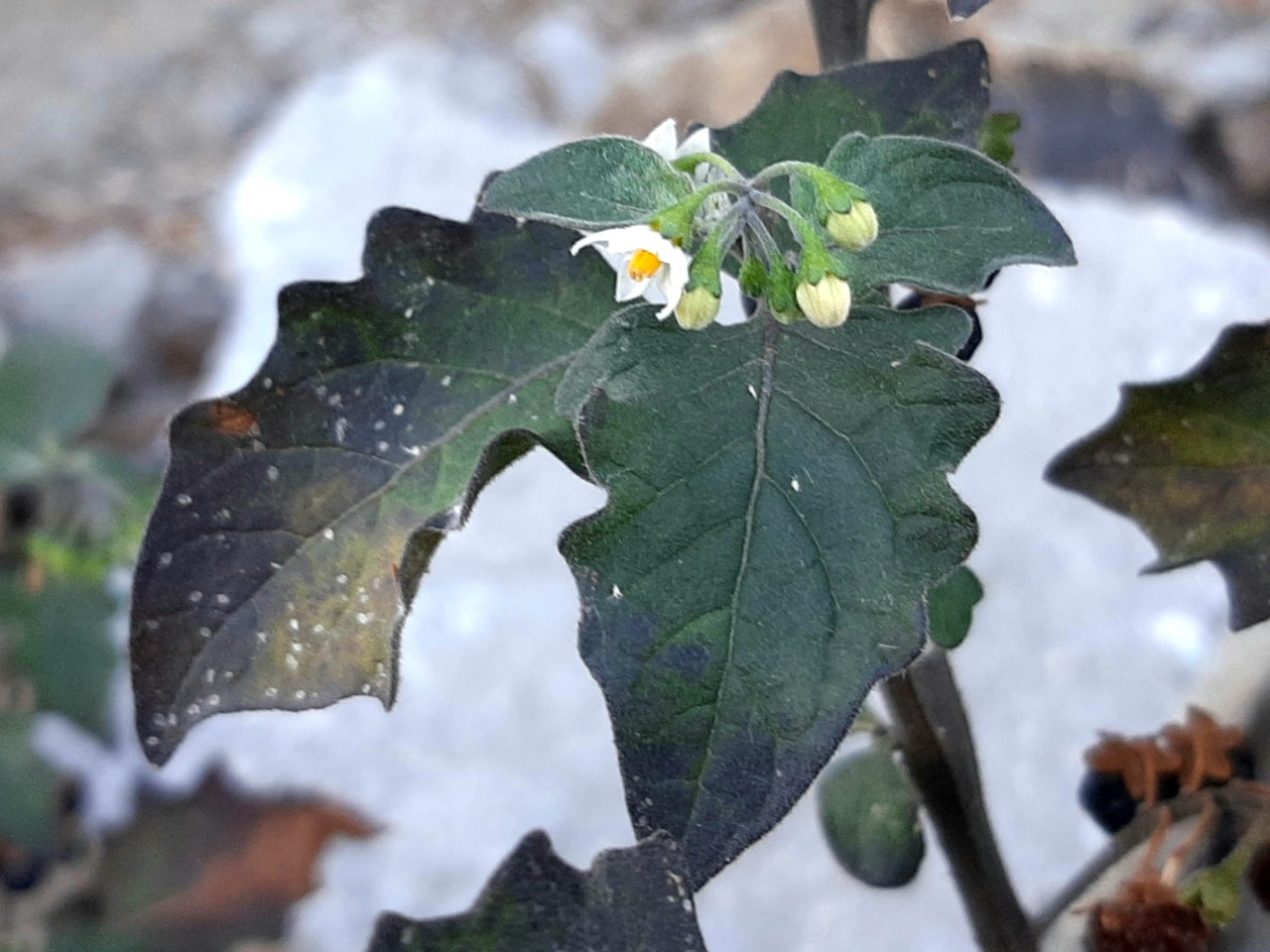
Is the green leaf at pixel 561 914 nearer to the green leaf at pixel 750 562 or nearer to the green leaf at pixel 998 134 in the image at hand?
the green leaf at pixel 750 562

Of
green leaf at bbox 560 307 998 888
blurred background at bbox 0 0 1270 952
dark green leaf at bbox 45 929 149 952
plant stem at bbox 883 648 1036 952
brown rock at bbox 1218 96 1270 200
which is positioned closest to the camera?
green leaf at bbox 560 307 998 888

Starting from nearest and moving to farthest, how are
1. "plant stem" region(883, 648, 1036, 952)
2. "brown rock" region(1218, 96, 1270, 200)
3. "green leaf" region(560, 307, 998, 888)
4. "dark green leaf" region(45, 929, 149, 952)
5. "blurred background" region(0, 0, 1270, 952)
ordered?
"green leaf" region(560, 307, 998, 888) → "plant stem" region(883, 648, 1036, 952) → "blurred background" region(0, 0, 1270, 952) → "dark green leaf" region(45, 929, 149, 952) → "brown rock" region(1218, 96, 1270, 200)

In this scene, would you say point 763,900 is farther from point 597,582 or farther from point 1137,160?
point 1137,160

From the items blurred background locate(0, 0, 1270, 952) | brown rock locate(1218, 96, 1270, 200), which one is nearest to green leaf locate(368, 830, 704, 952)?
blurred background locate(0, 0, 1270, 952)

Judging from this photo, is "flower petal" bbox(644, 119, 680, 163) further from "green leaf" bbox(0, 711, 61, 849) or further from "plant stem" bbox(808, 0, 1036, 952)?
"green leaf" bbox(0, 711, 61, 849)

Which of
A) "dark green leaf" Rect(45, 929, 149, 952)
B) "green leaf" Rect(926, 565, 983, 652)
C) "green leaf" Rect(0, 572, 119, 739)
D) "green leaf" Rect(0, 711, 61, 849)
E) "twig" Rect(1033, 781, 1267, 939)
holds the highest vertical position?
"green leaf" Rect(0, 572, 119, 739)

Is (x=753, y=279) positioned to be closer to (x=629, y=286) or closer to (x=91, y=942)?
(x=629, y=286)

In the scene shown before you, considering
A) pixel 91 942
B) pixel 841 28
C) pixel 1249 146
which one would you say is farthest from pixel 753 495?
pixel 1249 146

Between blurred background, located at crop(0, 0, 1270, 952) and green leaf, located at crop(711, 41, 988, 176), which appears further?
blurred background, located at crop(0, 0, 1270, 952)
